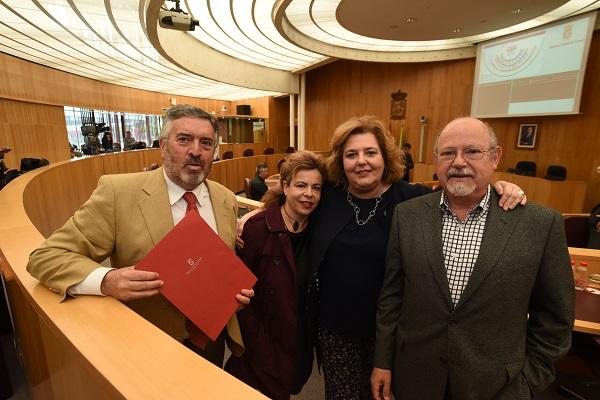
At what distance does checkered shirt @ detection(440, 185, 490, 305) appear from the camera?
1221 millimetres

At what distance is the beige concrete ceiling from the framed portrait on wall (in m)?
2.40

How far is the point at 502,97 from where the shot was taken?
802 cm

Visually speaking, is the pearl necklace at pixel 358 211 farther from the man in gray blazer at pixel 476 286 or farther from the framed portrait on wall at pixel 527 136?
the framed portrait on wall at pixel 527 136

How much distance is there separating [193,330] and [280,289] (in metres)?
0.46

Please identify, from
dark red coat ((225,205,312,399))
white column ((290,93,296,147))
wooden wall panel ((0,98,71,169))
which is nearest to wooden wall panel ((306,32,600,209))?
white column ((290,93,296,147))

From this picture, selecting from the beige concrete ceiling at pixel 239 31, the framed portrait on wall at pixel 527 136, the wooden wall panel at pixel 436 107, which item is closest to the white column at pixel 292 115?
the wooden wall panel at pixel 436 107

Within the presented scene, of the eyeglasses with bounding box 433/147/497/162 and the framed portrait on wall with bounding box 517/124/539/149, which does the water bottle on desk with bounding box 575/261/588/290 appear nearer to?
the eyeglasses with bounding box 433/147/497/162

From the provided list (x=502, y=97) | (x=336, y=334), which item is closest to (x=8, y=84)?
(x=336, y=334)

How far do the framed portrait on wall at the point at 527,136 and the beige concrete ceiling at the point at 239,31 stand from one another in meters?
2.40

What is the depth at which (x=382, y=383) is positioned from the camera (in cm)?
145

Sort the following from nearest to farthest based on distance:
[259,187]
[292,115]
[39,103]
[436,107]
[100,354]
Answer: [100,354]
[259,187]
[39,103]
[436,107]
[292,115]

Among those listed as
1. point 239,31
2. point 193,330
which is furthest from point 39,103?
point 193,330

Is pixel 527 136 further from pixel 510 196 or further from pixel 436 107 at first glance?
pixel 510 196

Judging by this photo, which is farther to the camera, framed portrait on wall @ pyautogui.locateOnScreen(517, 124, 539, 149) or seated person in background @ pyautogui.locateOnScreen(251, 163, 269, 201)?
framed portrait on wall @ pyautogui.locateOnScreen(517, 124, 539, 149)
